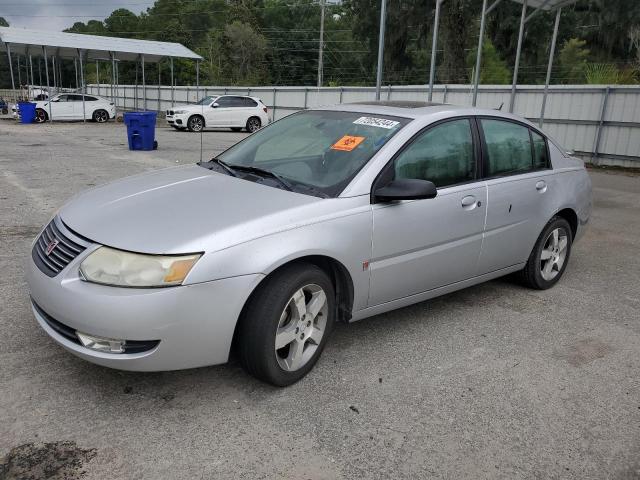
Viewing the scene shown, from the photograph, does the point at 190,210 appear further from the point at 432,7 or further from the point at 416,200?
the point at 432,7

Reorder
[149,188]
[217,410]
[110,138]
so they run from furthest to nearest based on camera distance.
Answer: [110,138] → [149,188] → [217,410]

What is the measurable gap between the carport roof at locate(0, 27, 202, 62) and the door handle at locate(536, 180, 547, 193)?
78.7ft

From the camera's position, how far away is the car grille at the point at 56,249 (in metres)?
2.84

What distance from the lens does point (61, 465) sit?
7.84 ft

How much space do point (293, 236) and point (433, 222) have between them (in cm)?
113


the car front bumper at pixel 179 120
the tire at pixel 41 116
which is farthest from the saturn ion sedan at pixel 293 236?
the tire at pixel 41 116

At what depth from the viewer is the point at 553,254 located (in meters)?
4.88

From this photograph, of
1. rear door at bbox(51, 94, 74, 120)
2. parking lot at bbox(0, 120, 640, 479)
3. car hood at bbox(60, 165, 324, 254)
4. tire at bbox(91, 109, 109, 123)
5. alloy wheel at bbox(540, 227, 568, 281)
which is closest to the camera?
parking lot at bbox(0, 120, 640, 479)

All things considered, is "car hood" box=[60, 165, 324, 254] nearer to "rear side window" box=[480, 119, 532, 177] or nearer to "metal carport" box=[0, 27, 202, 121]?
"rear side window" box=[480, 119, 532, 177]

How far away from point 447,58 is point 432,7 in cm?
263

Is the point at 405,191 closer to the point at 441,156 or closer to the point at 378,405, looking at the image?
the point at 441,156

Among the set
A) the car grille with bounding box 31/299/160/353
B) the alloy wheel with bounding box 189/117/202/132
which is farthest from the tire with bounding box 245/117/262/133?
the car grille with bounding box 31/299/160/353

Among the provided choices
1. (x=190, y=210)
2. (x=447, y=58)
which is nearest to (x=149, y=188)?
(x=190, y=210)

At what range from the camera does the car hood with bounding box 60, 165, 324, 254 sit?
275 cm
